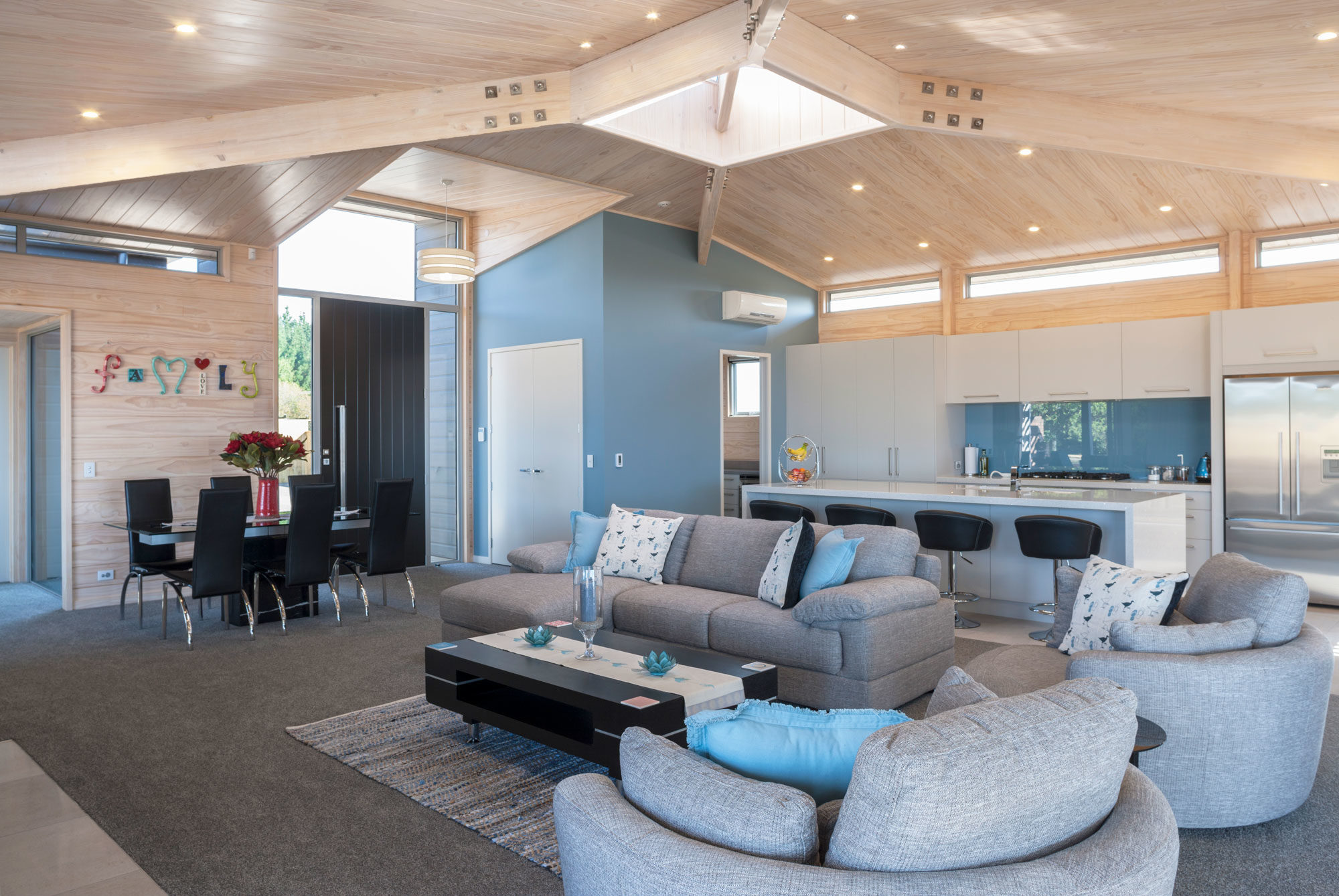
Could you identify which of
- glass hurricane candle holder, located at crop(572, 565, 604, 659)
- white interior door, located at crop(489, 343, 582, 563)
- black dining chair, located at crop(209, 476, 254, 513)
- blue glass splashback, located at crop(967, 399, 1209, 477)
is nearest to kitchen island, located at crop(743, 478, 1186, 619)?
blue glass splashback, located at crop(967, 399, 1209, 477)

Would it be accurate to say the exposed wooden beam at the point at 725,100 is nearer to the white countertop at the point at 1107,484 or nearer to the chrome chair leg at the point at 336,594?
the white countertop at the point at 1107,484

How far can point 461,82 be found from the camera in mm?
4812

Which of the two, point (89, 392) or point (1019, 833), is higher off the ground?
point (89, 392)

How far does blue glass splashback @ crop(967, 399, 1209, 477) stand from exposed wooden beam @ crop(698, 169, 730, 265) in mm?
2942

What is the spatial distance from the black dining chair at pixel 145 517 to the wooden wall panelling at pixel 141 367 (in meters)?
0.26

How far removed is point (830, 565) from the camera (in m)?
3.99

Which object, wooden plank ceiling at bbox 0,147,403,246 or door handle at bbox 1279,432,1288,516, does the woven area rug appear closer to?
wooden plank ceiling at bbox 0,147,403,246

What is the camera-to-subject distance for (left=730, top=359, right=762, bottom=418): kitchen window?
10.2 meters

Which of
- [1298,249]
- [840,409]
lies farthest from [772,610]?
[1298,249]

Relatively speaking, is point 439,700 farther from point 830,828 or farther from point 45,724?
point 830,828

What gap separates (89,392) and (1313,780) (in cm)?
723

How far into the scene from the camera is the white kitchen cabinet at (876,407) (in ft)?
27.0

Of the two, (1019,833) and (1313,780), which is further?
(1313,780)

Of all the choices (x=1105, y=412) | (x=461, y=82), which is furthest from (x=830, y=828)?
(x=1105, y=412)
